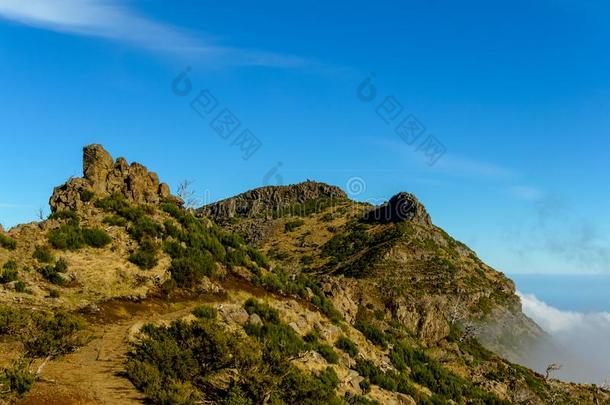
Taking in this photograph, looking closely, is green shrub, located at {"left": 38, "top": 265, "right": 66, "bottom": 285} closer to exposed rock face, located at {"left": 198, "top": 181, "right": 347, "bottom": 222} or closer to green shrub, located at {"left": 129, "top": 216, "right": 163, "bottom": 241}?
green shrub, located at {"left": 129, "top": 216, "right": 163, "bottom": 241}

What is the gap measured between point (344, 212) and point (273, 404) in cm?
12540

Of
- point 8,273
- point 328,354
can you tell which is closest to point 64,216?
point 8,273

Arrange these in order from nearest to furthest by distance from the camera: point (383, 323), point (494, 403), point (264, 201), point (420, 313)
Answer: point (494, 403) < point (383, 323) < point (420, 313) < point (264, 201)

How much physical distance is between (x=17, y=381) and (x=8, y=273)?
489 inches

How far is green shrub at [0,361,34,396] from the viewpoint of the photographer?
43.7 feet

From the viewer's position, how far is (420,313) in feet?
160

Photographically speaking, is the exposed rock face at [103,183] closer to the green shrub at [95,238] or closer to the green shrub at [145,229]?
the green shrub at [95,238]

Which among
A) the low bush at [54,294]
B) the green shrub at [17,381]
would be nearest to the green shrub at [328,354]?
the low bush at [54,294]

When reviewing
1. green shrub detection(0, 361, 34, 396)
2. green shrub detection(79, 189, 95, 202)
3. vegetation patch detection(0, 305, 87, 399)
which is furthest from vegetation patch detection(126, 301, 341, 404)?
green shrub detection(79, 189, 95, 202)

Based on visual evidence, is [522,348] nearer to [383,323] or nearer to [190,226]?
[383,323]

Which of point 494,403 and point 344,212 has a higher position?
point 344,212

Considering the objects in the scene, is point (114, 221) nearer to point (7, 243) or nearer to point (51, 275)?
point (7, 243)

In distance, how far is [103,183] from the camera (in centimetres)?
3750

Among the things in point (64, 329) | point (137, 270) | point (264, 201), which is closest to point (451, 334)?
point (137, 270)
